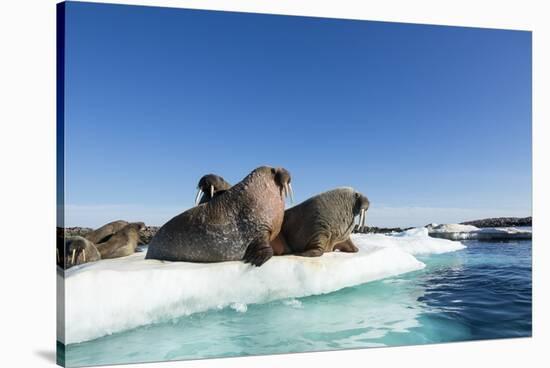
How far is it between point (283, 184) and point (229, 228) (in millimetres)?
925

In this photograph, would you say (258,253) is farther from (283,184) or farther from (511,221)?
(511,221)

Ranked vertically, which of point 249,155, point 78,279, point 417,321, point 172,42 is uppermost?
point 172,42

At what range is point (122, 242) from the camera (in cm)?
831

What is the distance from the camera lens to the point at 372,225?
952 centimetres

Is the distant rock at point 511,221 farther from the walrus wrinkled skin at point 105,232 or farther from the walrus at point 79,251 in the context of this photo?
the walrus at point 79,251

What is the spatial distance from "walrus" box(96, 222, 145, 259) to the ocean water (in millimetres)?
1188

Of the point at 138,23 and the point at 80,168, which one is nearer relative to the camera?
the point at 80,168

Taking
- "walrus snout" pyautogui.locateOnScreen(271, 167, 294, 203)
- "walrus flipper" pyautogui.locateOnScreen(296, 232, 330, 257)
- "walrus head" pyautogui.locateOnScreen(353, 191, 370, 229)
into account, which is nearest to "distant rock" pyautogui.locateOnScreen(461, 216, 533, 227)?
"walrus head" pyautogui.locateOnScreen(353, 191, 370, 229)

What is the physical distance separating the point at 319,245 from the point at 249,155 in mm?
1611

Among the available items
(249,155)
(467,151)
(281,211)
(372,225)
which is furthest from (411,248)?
(249,155)

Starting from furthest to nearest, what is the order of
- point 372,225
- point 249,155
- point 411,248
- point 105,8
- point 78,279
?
point 411,248 → point 372,225 → point 249,155 → point 105,8 → point 78,279

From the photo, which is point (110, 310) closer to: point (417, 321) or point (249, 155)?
point (249, 155)

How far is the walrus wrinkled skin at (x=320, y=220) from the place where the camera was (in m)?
9.03

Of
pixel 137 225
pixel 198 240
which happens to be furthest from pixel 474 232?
pixel 137 225
